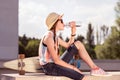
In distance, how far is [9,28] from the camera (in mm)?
11953

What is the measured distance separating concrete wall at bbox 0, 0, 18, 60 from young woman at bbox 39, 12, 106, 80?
6829 millimetres

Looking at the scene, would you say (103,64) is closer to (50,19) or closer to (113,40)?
(50,19)

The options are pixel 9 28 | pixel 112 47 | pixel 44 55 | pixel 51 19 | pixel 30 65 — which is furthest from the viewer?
pixel 112 47

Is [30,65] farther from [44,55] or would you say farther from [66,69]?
[66,69]

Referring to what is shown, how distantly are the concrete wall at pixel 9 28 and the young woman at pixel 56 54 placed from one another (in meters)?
6.83

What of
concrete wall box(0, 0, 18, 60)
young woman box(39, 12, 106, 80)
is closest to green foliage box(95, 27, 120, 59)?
concrete wall box(0, 0, 18, 60)

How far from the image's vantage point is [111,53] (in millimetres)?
24406

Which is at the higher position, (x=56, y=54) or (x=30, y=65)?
(x=56, y=54)

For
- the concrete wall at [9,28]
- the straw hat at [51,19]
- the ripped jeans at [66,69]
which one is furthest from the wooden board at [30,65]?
the concrete wall at [9,28]

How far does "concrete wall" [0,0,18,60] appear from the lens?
38.8 ft

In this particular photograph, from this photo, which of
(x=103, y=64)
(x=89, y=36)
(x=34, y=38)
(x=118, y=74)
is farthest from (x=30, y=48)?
(x=118, y=74)

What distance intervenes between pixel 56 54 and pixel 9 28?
7.38 meters

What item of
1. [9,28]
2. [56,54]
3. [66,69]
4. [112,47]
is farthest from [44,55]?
[112,47]

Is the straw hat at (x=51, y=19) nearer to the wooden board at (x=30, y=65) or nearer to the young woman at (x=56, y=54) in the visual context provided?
the young woman at (x=56, y=54)
